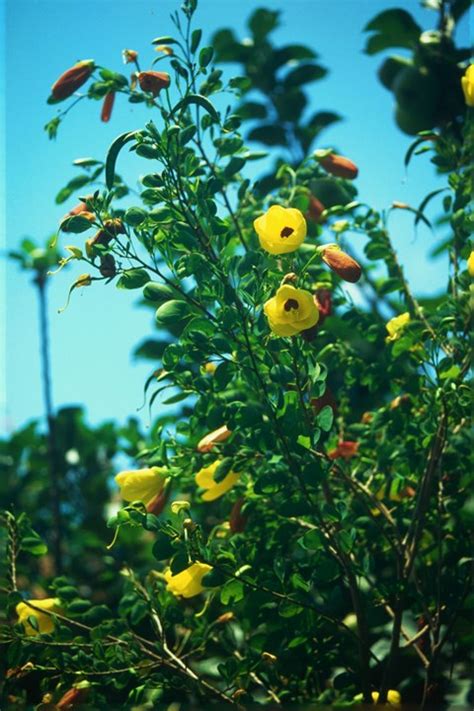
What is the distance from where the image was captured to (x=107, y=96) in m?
0.96

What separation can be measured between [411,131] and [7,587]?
3.51 feet

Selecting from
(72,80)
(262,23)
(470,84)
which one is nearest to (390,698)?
(470,84)

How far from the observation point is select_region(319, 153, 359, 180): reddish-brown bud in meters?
0.97

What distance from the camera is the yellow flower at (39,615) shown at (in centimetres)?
87

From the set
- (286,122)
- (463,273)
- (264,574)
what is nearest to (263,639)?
(264,574)

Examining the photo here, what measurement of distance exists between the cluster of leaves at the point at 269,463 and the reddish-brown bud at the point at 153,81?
0.07 feet

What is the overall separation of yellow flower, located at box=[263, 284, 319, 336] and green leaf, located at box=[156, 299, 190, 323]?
0.30 ft

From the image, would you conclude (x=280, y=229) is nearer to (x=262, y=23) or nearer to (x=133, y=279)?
(x=133, y=279)

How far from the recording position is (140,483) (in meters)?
0.85

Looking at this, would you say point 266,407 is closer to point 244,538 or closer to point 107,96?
point 244,538

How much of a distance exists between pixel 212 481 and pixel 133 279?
0.77 feet

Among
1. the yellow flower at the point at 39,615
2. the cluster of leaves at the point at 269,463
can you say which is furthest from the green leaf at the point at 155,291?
the yellow flower at the point at 39,615

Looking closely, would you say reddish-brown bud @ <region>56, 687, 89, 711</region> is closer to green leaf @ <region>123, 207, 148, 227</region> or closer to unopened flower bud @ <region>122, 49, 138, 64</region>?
green leaf @ <region>123, 207, 148, 227</region>

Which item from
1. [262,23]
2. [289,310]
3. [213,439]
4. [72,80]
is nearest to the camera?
[289,310]
